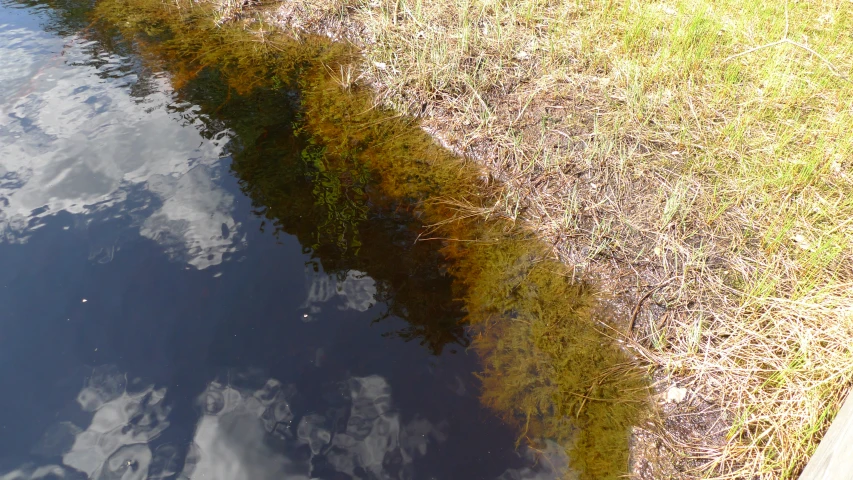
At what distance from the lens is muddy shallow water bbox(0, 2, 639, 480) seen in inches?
96.4

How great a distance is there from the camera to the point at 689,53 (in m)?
4.41

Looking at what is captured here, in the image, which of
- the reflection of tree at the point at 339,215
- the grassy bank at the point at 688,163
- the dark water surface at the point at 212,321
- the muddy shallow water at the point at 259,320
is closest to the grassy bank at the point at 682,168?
the grassy bank at the point at 688,163

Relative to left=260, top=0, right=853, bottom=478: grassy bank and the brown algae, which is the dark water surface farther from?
left=260, top=0, right=853, bottom=478: grassy bank

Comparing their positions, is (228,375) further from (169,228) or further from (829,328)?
(829,328)

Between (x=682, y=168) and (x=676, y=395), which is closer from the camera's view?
(x=676, y=395)

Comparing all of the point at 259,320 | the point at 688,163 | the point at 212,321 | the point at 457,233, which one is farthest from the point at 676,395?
the point at 212,321

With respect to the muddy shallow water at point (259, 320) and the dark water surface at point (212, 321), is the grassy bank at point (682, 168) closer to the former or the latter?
the muddy shallow water at point (259, 320)

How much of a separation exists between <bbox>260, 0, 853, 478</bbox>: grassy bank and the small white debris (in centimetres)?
5

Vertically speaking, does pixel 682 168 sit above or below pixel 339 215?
above

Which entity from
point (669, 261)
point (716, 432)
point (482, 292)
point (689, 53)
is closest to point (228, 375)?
point (482, 292)

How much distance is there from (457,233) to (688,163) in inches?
75.2

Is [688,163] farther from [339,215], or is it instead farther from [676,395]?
[339,215]

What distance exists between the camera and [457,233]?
3621mm

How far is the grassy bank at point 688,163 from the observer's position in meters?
2.51
